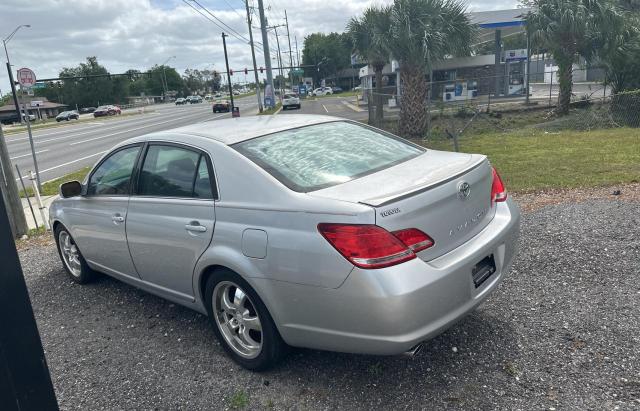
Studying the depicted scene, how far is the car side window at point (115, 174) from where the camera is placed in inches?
166

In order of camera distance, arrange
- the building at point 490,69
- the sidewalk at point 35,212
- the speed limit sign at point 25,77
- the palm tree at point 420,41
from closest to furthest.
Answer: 1. the sidewalk at point 35,212
2. the speed limit sign at point 25,77
3. the palm tree at point 420,41
4. the building at point 490,69

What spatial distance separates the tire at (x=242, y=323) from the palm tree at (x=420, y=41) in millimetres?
13847

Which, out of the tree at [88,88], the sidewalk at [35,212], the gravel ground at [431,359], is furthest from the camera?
the tree at [88,88]

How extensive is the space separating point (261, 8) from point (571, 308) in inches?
1364

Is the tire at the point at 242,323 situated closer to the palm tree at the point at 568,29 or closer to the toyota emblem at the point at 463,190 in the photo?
the toyota emblem at the point at 463,190

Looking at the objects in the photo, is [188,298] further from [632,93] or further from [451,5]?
Answer: [632,93]

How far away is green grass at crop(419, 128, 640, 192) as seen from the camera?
7930mm

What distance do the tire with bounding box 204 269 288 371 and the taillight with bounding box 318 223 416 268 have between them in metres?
0.75

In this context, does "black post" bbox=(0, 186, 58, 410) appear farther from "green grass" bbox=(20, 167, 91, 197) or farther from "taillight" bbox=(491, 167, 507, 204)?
"green grass" bbox=(20, 167, 91, 197)

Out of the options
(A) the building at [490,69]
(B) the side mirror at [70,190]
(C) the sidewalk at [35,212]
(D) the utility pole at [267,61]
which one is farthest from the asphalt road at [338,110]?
(B) the side mirror at [70,190]

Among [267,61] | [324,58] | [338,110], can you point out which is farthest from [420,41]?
[324,58]

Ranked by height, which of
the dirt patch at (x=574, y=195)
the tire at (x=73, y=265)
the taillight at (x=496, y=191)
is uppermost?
the taillight at (x=496, y=191)

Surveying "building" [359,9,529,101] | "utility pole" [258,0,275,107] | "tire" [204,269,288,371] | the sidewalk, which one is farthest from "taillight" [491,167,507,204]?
"utility pole" [258,0,275,107]

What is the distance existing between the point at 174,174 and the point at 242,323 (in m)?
1.24
